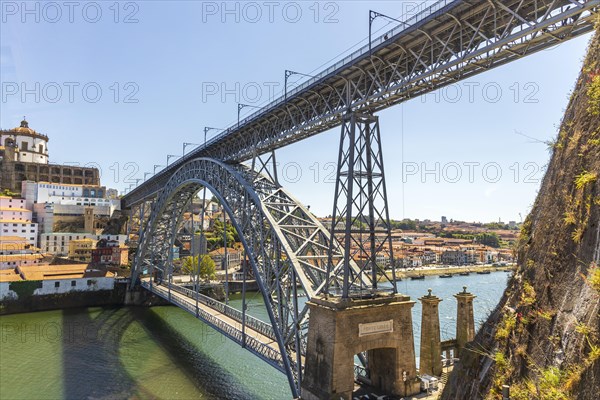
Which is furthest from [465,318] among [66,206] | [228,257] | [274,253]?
[66,206]

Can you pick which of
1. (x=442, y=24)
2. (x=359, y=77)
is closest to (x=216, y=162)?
(x=359, y=77)

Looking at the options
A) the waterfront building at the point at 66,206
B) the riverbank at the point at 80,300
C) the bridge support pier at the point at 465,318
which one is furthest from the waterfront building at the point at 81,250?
the bridge support pier at the point at 465,318

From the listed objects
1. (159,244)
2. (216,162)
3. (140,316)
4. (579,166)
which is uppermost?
(216,162)

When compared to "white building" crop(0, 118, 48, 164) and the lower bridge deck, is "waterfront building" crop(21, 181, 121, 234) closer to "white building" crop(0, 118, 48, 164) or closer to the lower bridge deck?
"white building" crop(0, 118, 48, 164)

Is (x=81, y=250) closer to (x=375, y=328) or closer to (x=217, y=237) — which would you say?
(x=217, y=237)

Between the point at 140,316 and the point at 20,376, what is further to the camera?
the point at 140,316

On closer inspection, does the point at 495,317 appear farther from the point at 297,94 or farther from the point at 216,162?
the point at 216,162

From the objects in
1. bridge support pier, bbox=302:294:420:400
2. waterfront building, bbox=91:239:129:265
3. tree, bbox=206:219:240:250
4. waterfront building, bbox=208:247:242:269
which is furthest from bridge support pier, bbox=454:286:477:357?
tree, bbox=206:219:240:250
